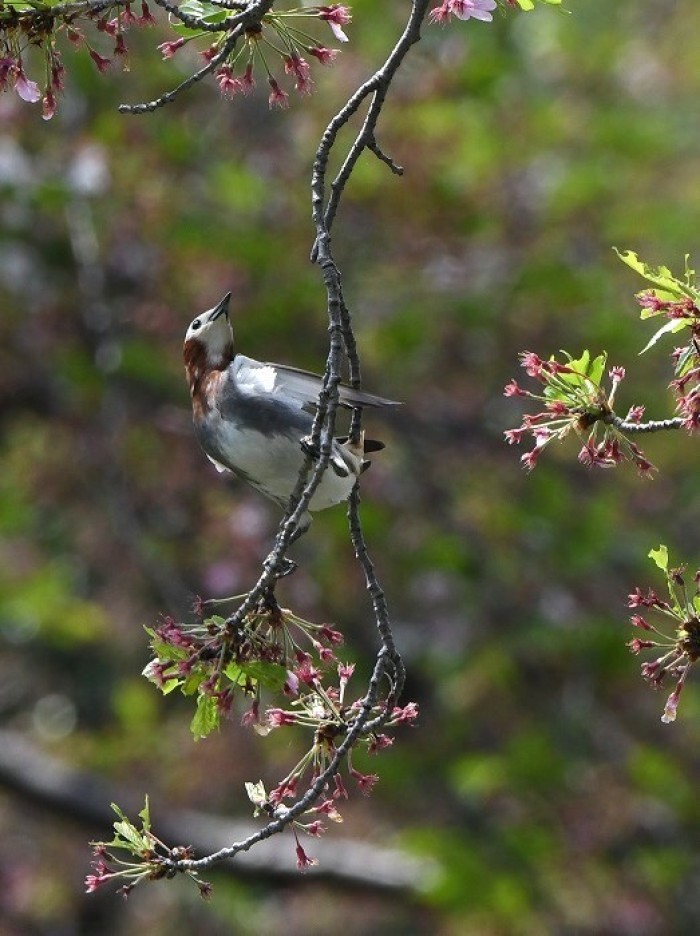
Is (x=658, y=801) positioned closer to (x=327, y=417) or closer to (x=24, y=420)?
(x=24, y=420)

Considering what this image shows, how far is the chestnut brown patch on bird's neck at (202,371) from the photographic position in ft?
13.7

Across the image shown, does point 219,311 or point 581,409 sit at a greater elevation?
point 581,409

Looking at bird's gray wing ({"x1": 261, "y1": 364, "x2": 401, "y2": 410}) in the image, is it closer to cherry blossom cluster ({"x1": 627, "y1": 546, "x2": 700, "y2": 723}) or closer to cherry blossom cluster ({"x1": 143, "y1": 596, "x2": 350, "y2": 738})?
cherry blossom cluster ({"x1": 143, "y1": 596, "x2": 350, "y2": 738})

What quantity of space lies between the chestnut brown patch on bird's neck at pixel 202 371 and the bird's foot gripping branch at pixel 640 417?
149 centimetres

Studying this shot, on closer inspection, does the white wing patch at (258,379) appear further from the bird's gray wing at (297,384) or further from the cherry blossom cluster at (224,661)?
the cherry blossom cluster at (224,661)

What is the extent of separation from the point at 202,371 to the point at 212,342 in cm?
10

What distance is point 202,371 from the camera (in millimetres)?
4379

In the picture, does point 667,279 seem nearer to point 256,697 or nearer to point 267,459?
point 256,697

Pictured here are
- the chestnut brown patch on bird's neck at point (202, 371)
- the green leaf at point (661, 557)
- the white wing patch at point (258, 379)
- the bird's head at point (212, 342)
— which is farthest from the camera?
the bird's head at point (212, 342)

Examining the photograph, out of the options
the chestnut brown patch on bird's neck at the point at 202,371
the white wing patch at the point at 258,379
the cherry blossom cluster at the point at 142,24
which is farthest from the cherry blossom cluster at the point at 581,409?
the chestnut brown patch on bird's neck at the point at 202,371

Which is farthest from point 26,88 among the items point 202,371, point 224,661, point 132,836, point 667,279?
point 202,371

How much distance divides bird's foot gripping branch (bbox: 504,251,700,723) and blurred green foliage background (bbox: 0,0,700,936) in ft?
17.6

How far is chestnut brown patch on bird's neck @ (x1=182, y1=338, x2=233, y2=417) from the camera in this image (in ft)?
13.7

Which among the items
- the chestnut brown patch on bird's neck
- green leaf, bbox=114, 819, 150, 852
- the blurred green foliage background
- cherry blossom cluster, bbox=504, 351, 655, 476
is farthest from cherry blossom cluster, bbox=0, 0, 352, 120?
the blurred green foliage background
